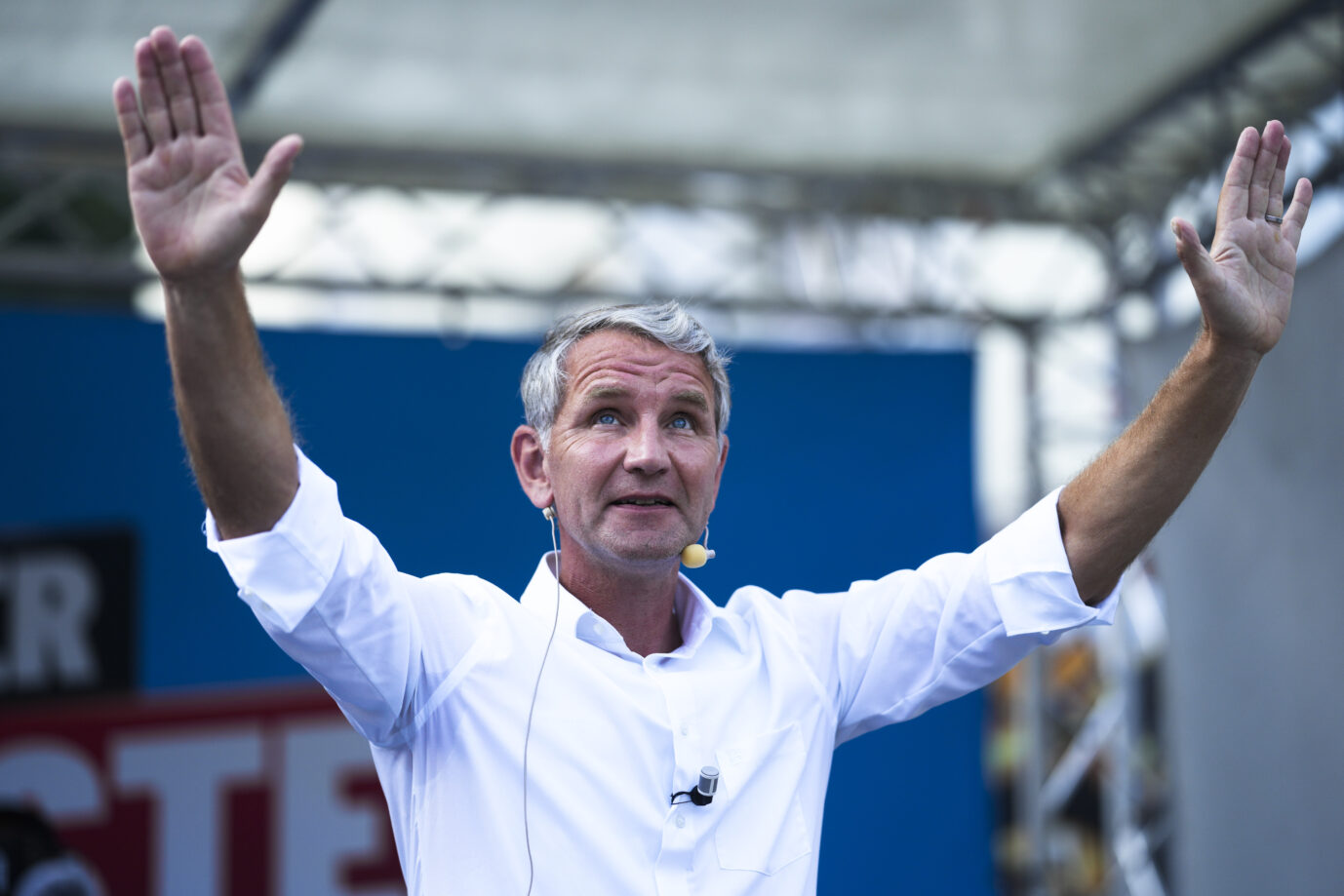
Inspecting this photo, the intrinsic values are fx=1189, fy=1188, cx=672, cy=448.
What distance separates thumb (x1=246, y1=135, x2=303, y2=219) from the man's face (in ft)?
1.95

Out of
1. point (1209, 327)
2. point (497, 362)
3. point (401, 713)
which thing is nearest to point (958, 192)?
point (497, 362)

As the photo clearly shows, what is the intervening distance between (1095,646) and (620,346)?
7.01 m

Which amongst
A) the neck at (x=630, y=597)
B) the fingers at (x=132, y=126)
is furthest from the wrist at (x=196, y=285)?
the neck at (x=630, y=597)

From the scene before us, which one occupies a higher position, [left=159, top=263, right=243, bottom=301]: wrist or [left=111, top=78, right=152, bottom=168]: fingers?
[left=111, top=78, right=152, bottom=168]: fingers

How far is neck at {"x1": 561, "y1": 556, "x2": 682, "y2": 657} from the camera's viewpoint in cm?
176

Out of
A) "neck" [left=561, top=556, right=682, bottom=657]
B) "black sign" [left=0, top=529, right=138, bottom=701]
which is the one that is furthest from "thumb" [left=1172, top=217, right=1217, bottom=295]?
"black sign" [left=0, top=529, right=138, bottom=701]

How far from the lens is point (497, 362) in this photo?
478 cm

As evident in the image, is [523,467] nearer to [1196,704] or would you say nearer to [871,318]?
[871,318]

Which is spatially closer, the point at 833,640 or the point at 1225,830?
the point at 833,640

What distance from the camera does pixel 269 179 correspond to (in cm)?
122

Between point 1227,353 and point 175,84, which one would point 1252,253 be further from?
point 175,84

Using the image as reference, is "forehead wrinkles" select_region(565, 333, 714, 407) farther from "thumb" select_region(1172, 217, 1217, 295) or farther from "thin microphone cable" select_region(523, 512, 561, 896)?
"thumb" select_region(1172, 217, 1217, 295)

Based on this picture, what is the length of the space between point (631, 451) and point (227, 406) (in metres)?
0.60

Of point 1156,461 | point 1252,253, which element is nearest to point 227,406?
point 1156,461
